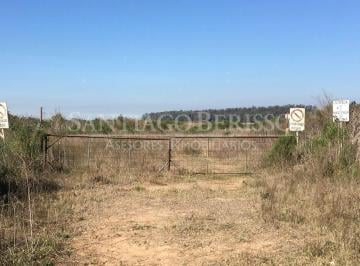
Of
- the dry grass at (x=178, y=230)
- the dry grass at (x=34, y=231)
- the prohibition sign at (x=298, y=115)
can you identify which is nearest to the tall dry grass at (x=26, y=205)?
the dry grass at (x=34, y=231)

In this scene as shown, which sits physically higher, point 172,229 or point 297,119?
point 297,119

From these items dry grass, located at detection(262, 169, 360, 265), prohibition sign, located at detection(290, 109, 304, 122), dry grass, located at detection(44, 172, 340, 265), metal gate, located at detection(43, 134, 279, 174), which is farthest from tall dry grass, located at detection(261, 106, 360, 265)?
metal gate, located at detection(43, 134, 279, 174)

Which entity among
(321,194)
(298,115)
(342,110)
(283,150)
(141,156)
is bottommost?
(321,194)

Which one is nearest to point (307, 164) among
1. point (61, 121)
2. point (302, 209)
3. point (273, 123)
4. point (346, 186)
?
point (346, 186)

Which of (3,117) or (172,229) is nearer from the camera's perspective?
(172,229)

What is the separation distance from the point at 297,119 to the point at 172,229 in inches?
379

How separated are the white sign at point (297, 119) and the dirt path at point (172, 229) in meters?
4.66

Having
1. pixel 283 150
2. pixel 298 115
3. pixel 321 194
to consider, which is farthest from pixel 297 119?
pixel 321 194

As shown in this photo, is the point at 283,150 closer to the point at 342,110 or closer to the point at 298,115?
the point at 298,115

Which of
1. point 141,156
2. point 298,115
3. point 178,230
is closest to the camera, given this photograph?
point 178,230

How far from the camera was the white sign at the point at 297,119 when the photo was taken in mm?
17609

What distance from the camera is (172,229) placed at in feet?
30.4

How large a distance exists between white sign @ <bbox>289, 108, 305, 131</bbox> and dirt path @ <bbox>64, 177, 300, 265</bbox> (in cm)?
466

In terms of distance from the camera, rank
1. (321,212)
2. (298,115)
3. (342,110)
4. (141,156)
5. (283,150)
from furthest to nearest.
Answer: (141,156), (283,150), (298,115), (342,110), (321,212)
